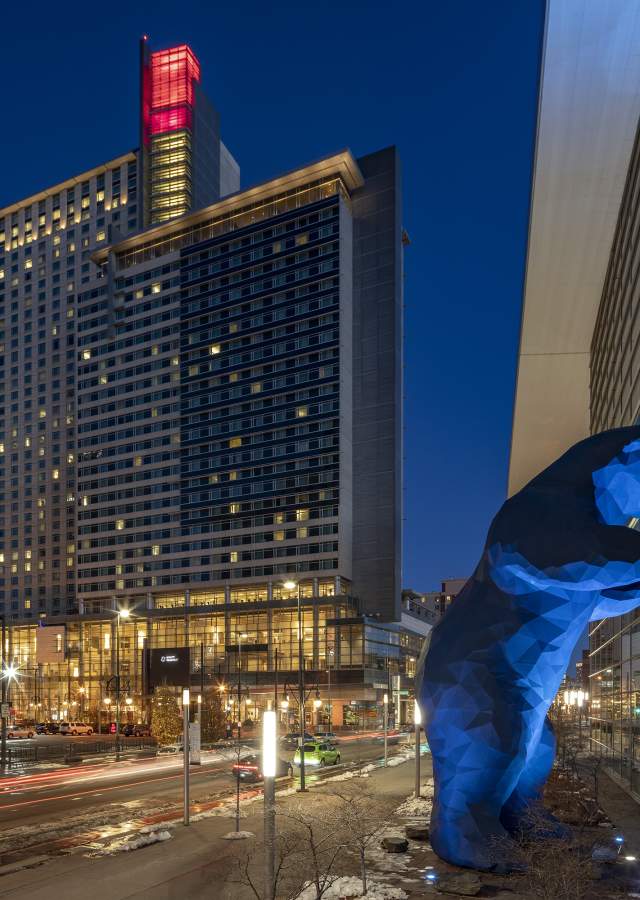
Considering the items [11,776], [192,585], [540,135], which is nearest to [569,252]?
[540,135]

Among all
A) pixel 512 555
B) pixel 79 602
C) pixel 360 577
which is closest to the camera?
pixel 512 555

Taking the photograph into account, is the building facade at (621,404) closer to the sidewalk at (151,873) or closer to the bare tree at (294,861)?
the bare tree at (294,861)

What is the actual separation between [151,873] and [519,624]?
9423 millimetres

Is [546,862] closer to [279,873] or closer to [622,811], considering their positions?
[279,873]

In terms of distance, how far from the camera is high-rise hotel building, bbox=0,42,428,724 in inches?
4296

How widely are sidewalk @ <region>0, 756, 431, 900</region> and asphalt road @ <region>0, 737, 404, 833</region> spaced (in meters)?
5.93

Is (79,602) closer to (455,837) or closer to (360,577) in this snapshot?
(360,577)

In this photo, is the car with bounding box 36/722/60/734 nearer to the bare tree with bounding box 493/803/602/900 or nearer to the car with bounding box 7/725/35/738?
the car with bounding box 7/725/35/738

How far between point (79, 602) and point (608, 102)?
113 m

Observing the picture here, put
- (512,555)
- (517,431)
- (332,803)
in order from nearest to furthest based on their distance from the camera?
(512,555), (332,803), (517,431)

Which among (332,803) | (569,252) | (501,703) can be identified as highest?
(569,252)

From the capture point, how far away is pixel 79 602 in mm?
126062

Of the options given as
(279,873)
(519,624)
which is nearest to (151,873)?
(279,873)

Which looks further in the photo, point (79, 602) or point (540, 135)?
point (79, 602)
